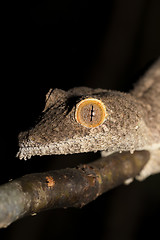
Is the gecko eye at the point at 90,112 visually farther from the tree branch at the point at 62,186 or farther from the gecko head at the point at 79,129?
the tree branch at the point at 62,186

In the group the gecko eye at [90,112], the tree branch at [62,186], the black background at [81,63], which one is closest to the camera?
the tree branch at [62,186]

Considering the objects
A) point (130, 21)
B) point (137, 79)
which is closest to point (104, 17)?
point (130, 21)

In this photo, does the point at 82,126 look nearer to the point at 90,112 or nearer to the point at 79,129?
the point at 79,129

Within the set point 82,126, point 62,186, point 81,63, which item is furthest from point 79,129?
point 81,63

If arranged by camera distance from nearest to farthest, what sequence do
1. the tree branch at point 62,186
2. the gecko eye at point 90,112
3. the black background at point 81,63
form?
the tree branch at point 62,186 < the gecko eye at point 90,112 < the black background at point 81,63

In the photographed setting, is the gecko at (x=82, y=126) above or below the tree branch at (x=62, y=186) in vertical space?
above

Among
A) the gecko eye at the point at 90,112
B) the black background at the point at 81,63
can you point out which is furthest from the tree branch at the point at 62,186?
the black background at the point at 81,63

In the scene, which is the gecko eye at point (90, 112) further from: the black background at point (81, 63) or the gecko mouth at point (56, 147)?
the black background at point (81, 63)

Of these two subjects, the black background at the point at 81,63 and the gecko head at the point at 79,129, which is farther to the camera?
the black background at the point at 81,63
